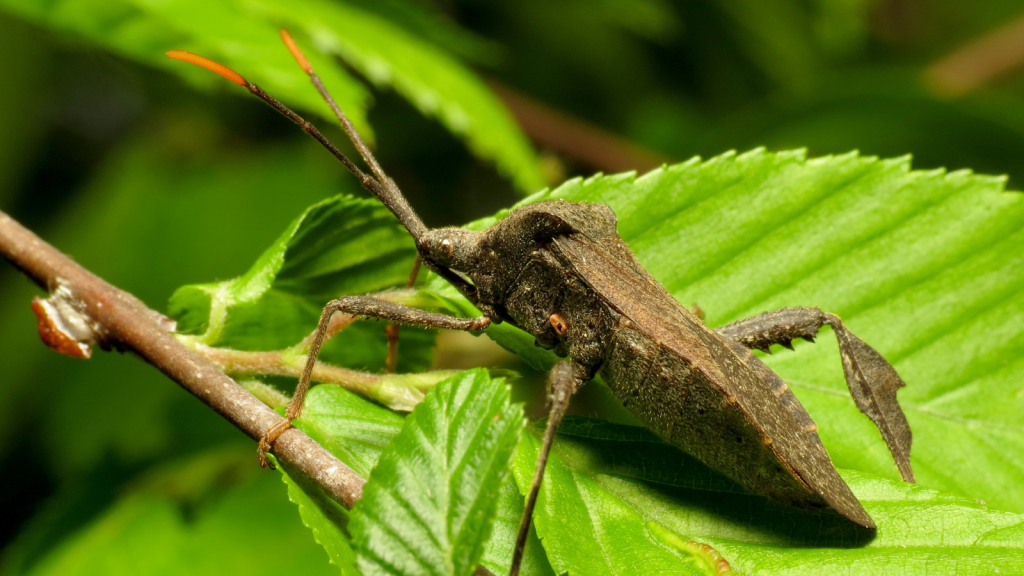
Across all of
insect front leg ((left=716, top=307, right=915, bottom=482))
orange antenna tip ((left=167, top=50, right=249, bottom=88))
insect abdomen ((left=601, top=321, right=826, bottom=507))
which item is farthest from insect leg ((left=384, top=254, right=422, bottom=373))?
insect front leg ((left=716, top=307, right=915, bottom=482))

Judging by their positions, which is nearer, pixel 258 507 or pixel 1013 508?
pixel 1013 508

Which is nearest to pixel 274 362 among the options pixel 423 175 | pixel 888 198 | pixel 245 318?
pixel 245 318

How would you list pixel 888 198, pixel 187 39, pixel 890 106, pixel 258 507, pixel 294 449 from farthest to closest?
pixel 890 106 < pixel 258 507 < pixel 187 39 < pixel 888 198 < pixel 294 449

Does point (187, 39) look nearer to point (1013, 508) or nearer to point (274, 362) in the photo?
point (274, 362)

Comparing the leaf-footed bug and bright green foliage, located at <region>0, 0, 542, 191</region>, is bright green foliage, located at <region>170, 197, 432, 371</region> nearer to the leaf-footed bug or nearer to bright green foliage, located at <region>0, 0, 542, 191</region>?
the leaf-footed bug

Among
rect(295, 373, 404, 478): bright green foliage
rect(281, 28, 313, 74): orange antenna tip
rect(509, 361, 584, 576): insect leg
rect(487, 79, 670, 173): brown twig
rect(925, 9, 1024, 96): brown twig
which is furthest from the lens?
rect(925, 9, 1024, 96): brown twig

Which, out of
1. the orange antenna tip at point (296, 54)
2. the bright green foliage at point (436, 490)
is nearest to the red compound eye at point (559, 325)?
the bright green foliage at point (436, 490)

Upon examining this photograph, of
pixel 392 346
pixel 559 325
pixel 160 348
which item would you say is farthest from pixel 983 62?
pixel 160 348
